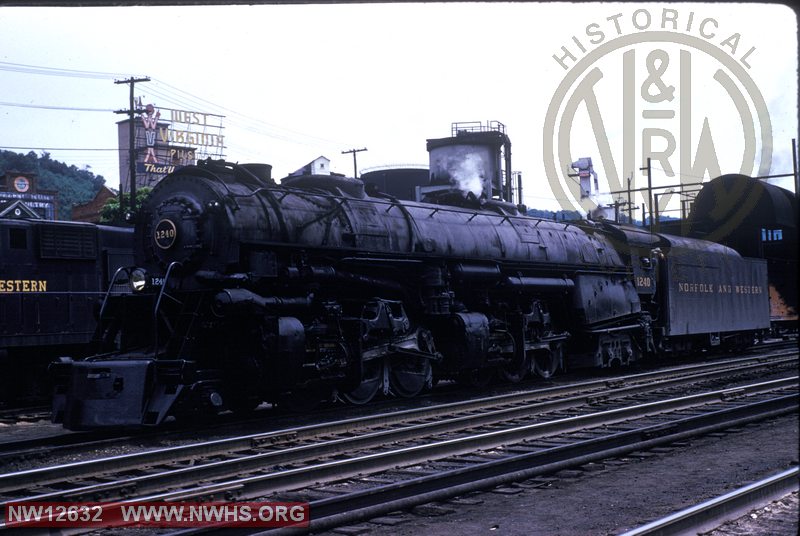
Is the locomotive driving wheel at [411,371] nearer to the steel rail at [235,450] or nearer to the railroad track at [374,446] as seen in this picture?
the railroad track at [374,446]

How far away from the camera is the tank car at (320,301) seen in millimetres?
10820

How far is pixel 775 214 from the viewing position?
2952cm

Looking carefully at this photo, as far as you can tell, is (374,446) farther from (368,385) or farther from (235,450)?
(368,385)

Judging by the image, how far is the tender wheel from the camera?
13219 mm

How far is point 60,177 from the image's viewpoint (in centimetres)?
10738

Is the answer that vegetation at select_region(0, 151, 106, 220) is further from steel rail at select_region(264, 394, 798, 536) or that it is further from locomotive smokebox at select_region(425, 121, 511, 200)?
steel rail at select_region(264, 394, 798, 536)

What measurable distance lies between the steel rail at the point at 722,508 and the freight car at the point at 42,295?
41.0 ft

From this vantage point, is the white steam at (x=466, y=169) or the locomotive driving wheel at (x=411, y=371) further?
the white steam at (x=466, y=169)

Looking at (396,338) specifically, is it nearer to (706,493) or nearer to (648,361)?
(706,493)

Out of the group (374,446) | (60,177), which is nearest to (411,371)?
(374,446)

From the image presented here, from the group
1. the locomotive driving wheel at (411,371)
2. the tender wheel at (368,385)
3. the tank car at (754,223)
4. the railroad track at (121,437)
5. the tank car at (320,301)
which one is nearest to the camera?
the railroad track at (121,437)

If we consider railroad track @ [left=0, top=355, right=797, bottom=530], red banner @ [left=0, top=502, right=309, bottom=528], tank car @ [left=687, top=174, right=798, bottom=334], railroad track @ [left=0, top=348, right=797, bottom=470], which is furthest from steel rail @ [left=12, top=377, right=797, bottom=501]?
tank car @ [left=687, top=174, right=798, bottom=334]

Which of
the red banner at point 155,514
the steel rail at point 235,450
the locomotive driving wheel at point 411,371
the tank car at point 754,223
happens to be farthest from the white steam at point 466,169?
the red banner at point 155,514

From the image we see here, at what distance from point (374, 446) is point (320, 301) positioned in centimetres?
364
